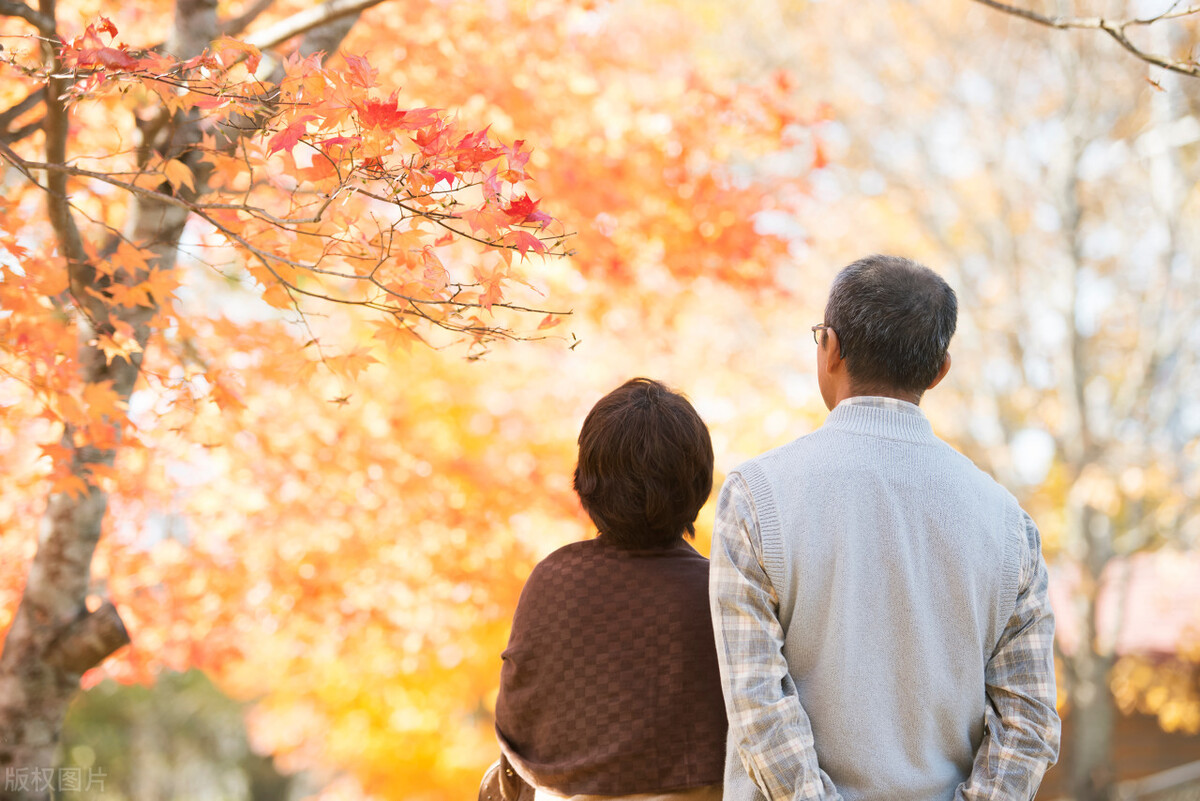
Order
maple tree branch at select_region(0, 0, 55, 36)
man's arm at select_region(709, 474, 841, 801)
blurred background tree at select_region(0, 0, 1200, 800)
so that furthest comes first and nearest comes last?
1. blurred background tree at select_region(0, 0, 1200, 800)
2. maple tree branch at select_region(0, 0, 55, 36)
3. man's arm at select_region(709, 474, 841, 801)

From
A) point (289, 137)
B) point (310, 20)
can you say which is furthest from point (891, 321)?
point (310, 20)

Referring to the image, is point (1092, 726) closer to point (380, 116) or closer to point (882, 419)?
point (882, 419)

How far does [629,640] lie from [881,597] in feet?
1.47

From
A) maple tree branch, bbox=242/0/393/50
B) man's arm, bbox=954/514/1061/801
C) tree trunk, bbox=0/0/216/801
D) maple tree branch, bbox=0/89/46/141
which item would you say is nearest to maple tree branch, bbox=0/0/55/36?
maple tree branch, bbox=0/89/46/141

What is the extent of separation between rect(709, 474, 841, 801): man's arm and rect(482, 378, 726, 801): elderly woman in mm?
164

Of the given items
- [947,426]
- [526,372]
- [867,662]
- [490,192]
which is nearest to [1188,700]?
[947,426]

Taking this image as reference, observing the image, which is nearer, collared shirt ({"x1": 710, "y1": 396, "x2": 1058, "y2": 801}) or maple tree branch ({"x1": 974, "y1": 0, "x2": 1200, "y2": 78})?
collared shirt ({"x1": 710, "y1": 396, "x2": 1058, "y2": 801})

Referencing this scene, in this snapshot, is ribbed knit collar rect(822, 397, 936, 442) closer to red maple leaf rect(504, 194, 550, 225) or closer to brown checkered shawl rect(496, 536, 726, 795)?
brown checkered shawl rect(496, 536, 726, 795)

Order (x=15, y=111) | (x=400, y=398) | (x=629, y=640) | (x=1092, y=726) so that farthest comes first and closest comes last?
(x=1092, y=726) → (x=400, y=398) → (x=15, y=111) → (x=629, y=640)

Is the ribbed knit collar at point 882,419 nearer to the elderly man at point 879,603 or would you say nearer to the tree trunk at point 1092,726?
the elderly man at point 879,603

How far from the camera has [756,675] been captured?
1.38 metres

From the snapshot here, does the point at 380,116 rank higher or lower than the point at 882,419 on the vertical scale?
higher

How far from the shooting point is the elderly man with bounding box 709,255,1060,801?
4.63ft

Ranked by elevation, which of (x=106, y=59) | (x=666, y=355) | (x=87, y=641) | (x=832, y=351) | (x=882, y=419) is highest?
(x=106, y=59)
